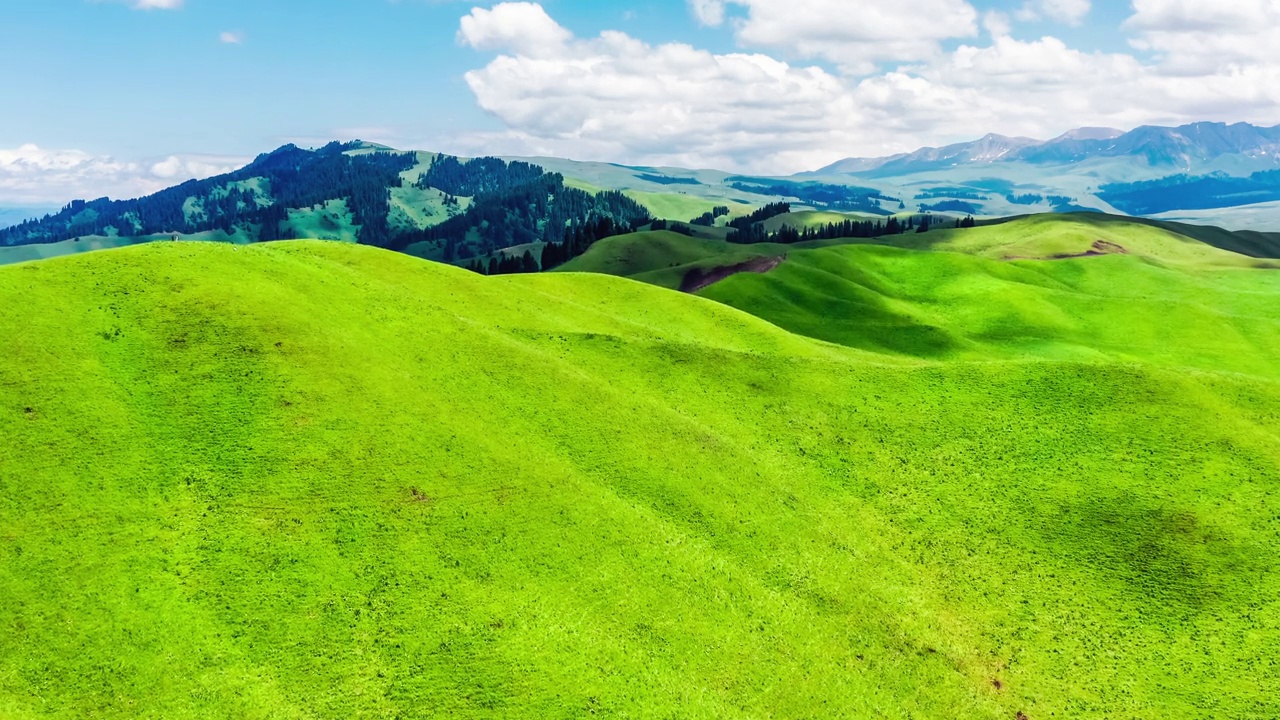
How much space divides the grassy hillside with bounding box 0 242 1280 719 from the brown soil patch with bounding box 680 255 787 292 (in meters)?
67.4

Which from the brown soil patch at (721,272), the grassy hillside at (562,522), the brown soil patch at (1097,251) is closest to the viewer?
the grassy hillside at (562,522)

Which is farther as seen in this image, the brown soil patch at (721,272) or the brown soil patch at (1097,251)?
the brown soil patch at (1097,251)

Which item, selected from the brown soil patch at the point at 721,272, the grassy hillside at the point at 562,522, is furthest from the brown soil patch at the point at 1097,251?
the grassy hillside at the point at 562,522

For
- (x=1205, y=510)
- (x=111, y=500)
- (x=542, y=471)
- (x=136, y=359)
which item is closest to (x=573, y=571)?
(x=542, y=471)

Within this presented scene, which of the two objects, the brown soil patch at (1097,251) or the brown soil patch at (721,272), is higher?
the brown soil patch at (721,272)

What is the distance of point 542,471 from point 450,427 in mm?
5970

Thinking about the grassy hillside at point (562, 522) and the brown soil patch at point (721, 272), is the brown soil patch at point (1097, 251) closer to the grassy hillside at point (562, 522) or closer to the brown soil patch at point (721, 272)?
the brown soil patch at point (721, 272)

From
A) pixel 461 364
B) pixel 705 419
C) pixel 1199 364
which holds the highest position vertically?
pixel 461 364

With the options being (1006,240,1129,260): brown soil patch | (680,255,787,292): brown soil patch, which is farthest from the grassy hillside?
(1006,240,1129,260): brown soil patch

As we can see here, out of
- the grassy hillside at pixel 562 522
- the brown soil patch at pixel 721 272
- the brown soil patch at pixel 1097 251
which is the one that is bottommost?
the grassy hillside at pixel 562 522

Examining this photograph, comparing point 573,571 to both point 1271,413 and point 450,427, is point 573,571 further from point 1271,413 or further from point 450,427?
point 1271,413

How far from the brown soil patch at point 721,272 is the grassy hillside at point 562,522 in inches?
2655

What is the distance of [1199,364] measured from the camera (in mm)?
93188

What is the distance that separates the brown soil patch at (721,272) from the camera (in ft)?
401
